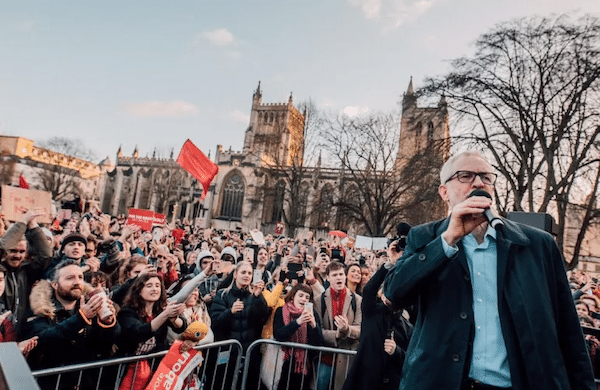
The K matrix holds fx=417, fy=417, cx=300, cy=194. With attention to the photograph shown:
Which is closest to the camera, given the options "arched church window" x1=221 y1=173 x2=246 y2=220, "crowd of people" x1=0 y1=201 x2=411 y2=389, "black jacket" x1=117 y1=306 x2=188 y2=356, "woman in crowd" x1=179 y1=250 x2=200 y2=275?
"crowd of people" x1=0 y1=201 x2=411 y2=389

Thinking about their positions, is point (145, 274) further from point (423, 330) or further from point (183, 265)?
point (183, 265)

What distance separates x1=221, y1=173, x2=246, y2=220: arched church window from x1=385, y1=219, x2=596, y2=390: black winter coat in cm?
5812

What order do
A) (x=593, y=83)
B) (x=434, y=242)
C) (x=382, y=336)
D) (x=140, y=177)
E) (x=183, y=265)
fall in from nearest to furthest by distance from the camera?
1. (x=434, y=242)
2. (x=382, y=336)
3. (x=183, y=265)
4. (x=593, y=83)
5. (x=140, y=177)

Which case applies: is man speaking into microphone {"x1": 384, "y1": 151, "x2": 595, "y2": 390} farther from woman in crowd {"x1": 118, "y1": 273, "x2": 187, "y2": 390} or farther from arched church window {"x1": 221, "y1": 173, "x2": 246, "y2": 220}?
arched church window {"x1": 221, "y1": 173, "x2": 246, "y2": 220}

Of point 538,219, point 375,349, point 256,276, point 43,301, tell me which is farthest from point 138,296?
point 538,219

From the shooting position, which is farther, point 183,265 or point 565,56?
point 565,56

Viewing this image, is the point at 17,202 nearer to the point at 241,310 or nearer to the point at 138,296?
the point at 138,296

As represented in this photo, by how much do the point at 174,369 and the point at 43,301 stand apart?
4.28ft

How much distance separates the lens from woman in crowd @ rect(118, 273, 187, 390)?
3.48 m

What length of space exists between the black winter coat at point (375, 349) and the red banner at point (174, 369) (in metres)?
1.44

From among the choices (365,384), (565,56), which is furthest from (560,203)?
(365,384)

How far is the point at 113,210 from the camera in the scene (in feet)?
236

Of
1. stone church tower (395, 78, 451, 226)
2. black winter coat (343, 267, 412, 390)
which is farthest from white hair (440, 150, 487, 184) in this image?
stone church tower (395, 78, 451, 226)

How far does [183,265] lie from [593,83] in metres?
15.0
